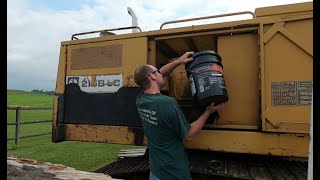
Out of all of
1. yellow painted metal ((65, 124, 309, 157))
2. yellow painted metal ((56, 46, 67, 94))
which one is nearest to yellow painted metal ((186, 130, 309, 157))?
yellow painted metal ((65, 124, 309, 157))

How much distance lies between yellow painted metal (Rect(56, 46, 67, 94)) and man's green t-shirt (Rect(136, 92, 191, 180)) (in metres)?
2.03

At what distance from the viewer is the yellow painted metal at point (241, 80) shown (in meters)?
3.64

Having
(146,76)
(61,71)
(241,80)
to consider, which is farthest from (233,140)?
(61,71)

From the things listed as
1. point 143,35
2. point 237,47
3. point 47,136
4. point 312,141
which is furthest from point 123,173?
point 47,136

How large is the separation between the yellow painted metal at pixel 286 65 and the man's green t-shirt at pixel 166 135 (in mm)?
1069

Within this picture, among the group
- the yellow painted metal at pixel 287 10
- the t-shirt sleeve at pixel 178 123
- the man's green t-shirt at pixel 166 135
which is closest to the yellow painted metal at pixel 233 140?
the man's green t-shirt at pixel 166 135

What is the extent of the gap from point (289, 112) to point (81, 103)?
8.86 feet

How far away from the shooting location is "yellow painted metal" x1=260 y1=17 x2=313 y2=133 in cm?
331

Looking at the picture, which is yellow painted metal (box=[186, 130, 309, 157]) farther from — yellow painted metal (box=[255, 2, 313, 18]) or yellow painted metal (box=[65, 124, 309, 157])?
yellow painted metal (box=[255, 2, 313, 18])

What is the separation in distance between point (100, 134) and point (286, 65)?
2.48 meters

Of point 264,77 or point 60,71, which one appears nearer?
point 264,77

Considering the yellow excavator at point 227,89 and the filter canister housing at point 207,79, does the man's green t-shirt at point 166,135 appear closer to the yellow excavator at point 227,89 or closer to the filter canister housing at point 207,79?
the filter canister housing at point 207,79

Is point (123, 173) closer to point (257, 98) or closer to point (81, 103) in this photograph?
point (81, 103)

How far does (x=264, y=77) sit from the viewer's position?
135 inches
